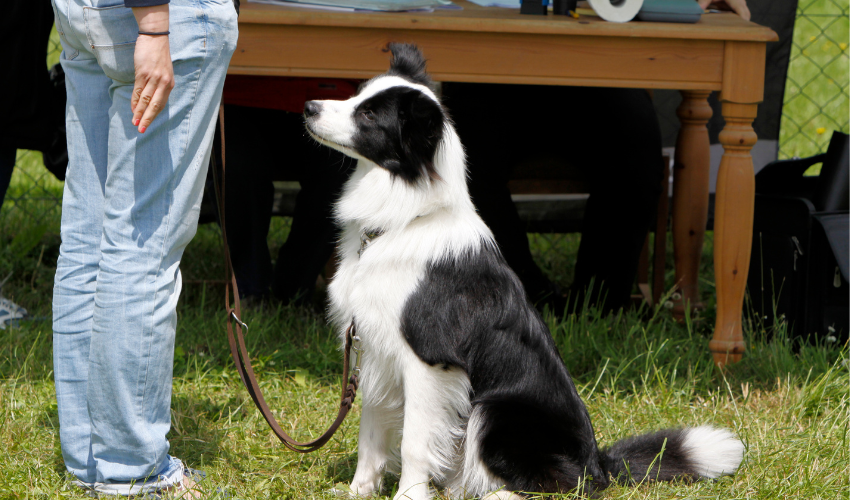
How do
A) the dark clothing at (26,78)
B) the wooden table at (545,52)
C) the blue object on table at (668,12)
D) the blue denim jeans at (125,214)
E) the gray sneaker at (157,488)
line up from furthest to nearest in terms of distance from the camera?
the dark clothing at (26,78) → the blue object on table at (668,12) → the wooden table at (545,52) → the gray sneaker at (157,488) → the blue denim jeans at (125,214)

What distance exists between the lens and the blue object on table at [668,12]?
7.38 feet

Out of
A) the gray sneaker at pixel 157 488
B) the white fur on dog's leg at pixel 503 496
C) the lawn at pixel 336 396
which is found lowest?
the lawn at pixel 336 396

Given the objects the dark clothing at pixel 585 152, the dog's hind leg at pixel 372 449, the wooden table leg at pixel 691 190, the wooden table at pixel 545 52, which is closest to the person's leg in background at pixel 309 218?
the dark clothing at pixel 585 152

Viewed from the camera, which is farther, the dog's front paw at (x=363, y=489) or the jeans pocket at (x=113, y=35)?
the dog's front paw at (x=363, y=489)

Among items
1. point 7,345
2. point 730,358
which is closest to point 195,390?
point 7,345

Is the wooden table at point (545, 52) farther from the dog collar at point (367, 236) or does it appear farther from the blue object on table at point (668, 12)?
the dog collar at point (367, 236)

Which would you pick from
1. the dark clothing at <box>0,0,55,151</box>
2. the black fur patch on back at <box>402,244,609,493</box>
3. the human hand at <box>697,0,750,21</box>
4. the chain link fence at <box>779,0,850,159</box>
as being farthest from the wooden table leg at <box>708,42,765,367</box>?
the chain link fence at <box>779,0,850,159</box>

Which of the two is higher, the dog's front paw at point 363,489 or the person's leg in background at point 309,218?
the person's leg in background at point 309,218

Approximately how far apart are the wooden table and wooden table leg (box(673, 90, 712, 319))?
69cm

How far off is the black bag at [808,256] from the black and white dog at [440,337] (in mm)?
1114

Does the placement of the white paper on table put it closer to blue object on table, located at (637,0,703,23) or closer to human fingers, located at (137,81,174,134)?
blue object on table, located at (637,0,703,23)

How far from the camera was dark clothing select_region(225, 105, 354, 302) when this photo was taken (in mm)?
2773

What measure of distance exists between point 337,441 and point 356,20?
119 cm

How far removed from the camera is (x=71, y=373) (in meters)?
1.62
